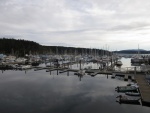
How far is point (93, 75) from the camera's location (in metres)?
52.0

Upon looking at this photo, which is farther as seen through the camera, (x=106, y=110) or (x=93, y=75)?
(x=93, y=75)

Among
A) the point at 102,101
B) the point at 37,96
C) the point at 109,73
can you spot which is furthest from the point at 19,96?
the point at 109,73

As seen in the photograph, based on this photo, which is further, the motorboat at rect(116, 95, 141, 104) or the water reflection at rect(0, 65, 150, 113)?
the motorboat at rect(116, 95, 141, 104)

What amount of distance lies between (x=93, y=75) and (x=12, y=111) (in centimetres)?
3089

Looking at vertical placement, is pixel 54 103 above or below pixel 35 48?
below

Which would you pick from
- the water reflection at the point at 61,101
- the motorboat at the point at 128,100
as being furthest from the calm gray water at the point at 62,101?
the motorboat at the point at 128,100

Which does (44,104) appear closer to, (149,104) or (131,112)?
(131,112)

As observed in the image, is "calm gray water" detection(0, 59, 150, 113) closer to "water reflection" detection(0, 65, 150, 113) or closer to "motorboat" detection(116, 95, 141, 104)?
"water reflection" detection(0, 65, 150, 113)

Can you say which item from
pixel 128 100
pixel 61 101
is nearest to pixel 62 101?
pixel 61 101

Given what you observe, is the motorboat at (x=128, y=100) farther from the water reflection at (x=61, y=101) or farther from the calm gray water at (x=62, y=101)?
the water reflection at (x=61, y=101)

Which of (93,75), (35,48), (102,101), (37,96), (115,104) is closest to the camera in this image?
(115,104)

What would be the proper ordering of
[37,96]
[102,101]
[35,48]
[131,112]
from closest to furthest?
1. [131,112]
2. [102,101]
3. [37,96]
4. [35,48]

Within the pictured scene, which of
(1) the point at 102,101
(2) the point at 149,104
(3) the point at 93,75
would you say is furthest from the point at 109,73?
(2) the point at 149,104

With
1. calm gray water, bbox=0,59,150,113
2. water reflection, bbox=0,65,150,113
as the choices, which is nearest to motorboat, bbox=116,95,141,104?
calm gray water, bbox=0,59,150,113
